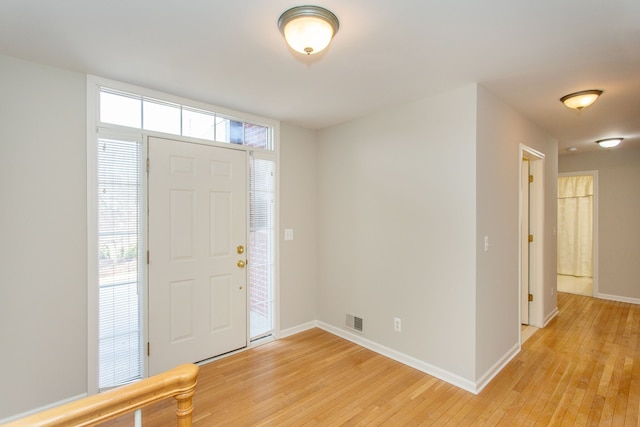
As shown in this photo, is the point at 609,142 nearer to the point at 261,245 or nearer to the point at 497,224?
the point at 497,224

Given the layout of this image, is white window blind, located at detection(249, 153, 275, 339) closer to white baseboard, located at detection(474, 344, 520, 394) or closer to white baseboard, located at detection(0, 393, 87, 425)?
white baseboard, located at detection(0, 393, 87, 425)

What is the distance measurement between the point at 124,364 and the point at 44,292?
2.80 feet

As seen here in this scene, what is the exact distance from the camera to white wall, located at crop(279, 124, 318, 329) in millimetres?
3703

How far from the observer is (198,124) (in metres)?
3.01

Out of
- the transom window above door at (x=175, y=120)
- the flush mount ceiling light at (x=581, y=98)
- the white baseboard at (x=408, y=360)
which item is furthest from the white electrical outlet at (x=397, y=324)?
the flush mount ceiling light at (x=581, y=98)

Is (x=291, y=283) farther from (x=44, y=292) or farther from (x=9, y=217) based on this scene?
(x=9, y=217)

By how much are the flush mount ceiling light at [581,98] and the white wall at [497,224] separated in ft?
1.51

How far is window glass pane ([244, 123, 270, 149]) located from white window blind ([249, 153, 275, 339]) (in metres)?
0.16

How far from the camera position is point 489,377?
2.70 meters

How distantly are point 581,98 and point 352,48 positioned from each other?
2135mm

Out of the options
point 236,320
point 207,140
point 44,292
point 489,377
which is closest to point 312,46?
point 207,140

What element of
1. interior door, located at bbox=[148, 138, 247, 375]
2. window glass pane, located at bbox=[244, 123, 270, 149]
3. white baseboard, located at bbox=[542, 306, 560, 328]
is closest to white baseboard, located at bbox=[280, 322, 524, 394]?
interior door, located at bbox=[148, 138, 247, 375]

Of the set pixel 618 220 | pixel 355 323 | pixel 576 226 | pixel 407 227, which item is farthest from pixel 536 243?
pixel 576 226

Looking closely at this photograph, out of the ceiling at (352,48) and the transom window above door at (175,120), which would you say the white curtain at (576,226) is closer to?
the ceiling at (352,48)
